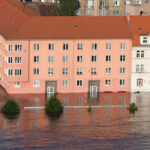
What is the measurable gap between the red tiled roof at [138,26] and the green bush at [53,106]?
73.0 feet

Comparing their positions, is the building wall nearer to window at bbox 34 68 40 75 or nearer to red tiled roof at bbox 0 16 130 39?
window at bbox 34 68 40 75

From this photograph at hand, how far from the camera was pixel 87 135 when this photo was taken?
11394 centimetres

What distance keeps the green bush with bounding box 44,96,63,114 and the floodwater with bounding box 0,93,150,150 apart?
3.41 ft

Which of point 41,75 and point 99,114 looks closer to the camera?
point 99,114

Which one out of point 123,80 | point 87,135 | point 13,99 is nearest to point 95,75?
point 123,80

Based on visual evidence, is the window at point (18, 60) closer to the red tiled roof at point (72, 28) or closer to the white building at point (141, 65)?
the red tiled roof at point (72, 28)

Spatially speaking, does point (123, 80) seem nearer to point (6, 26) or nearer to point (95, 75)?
point (95, 75)

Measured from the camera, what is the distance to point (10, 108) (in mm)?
129500

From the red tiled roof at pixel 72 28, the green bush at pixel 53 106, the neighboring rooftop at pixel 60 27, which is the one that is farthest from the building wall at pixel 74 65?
the green bush at pixel 53 106

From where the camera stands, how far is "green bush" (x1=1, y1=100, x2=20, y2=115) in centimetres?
12950

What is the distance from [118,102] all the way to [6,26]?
23218 mm

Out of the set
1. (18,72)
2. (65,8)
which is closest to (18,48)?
(18,72)

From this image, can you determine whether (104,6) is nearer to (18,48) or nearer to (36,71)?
(36,71)

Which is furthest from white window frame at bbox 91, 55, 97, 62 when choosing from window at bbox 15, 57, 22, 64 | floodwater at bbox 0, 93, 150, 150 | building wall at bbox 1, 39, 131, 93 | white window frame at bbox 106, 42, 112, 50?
window at bbox 15, 57, 22, 64
